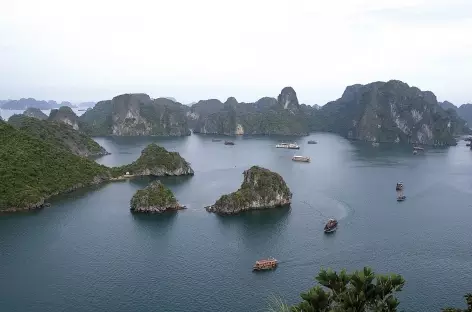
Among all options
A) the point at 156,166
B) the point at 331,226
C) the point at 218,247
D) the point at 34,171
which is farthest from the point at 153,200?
the point at 156,166

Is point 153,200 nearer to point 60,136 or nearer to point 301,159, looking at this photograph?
point 60,136

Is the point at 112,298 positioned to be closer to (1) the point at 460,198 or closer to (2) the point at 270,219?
(2) the point at 270,219

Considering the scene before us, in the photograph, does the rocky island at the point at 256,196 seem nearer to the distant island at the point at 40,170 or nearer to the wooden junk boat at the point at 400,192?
the wooden junk boat at the point at 400,192

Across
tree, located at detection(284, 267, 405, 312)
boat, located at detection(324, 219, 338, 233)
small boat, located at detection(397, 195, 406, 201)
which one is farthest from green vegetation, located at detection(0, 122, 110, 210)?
small boat, located at detection(397, 195, 406, 201)

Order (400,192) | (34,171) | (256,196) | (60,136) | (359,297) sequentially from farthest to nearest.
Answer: (60,136) < (400,192) < (34,171) < (256,196) < (359,297)

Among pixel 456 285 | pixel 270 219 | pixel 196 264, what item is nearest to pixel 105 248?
pixel 196 264

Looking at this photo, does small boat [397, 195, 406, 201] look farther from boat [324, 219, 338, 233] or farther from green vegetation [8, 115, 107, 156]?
green vegetation [8, 115, 107, 156]
